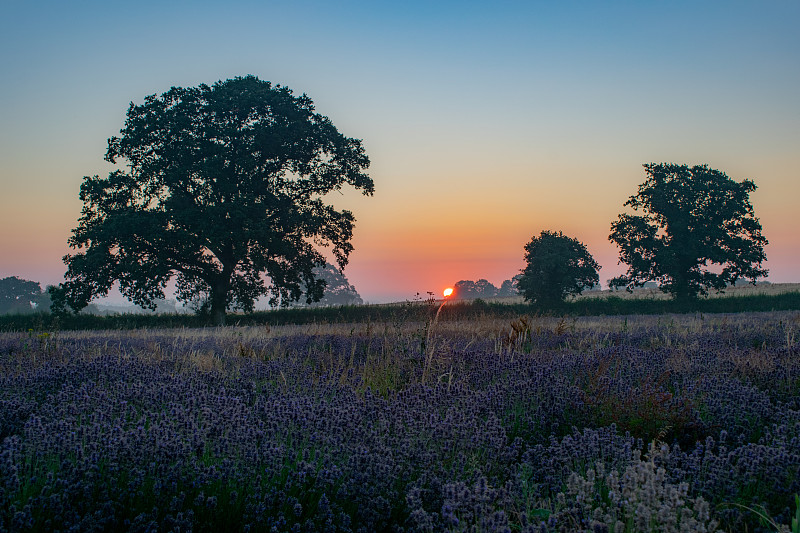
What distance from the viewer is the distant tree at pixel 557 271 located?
106 ft

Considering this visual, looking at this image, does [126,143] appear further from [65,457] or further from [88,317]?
[65,457]

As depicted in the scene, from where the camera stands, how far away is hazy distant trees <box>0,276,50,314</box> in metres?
81.7

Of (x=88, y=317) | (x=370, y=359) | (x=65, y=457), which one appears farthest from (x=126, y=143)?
(x=65, y=457)

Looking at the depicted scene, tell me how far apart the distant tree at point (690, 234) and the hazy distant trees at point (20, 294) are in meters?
86.9

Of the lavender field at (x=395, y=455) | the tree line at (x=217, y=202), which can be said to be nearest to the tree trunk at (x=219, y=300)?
the tree line at (x=217, y=202)

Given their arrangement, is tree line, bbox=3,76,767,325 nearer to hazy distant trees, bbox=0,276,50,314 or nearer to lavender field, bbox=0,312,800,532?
lavender field, bbox=0,312,800,532

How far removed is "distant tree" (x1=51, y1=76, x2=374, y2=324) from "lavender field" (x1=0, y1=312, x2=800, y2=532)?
17.9 meters

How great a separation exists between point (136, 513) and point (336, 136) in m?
24.1

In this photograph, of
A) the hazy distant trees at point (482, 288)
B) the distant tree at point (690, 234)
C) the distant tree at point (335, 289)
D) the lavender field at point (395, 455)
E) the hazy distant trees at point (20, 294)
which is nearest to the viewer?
the lavender field at point (395, 455)

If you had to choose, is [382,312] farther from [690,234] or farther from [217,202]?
[690,234]

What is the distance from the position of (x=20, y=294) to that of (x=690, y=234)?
316 feet

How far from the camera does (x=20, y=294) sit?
83.3 metres

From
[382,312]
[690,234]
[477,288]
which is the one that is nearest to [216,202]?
[382,312]

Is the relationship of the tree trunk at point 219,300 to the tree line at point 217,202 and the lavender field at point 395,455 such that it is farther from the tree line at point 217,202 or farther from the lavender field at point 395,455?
the lavender field at point 395,455
